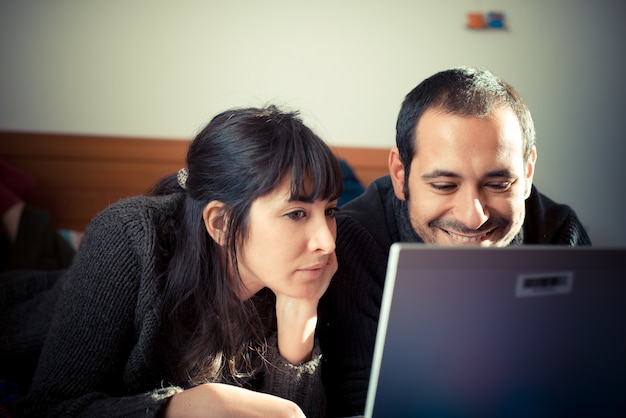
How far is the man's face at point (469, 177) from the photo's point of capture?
1.14 metres

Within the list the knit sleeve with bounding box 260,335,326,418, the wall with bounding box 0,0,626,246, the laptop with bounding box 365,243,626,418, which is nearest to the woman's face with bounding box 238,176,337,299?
the knit sleeve with bounding box 260,335,326,418

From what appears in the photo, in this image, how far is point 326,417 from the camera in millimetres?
1115

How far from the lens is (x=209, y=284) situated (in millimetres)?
1110

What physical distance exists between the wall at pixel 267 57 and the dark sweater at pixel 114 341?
4.22 ft

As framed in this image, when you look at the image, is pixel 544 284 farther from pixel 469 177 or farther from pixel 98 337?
pixel 98 337

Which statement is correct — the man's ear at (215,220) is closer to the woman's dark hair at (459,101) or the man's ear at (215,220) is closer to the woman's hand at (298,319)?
the woman's hand at (298,319)

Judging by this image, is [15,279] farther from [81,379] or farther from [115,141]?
[115,141]

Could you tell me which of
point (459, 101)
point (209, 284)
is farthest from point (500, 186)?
point (209, 284)

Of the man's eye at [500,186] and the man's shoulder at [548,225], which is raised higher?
the man's eye at [500,186]

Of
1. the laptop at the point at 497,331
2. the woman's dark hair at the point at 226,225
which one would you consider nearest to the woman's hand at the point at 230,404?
the woman's dark hair at the point at 226,225

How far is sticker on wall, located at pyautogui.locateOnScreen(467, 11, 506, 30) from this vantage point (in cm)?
244

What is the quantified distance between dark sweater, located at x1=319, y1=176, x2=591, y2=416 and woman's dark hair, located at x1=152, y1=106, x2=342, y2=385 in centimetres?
14

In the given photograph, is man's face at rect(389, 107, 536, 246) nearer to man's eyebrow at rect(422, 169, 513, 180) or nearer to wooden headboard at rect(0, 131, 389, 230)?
man's eyebrow at rect(422, 169, 513, 180)

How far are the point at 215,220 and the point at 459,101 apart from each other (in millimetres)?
501
